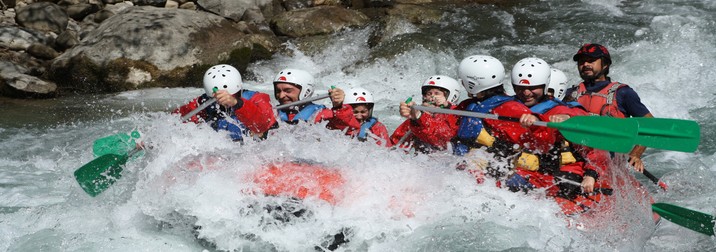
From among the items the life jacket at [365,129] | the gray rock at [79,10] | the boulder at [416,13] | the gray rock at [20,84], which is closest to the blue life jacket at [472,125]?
the life jacket at [365,129]

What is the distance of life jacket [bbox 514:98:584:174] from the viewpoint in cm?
546

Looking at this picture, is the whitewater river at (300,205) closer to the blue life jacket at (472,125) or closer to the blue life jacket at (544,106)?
the blue life jacket at (472,125)

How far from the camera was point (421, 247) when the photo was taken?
17.6 feet

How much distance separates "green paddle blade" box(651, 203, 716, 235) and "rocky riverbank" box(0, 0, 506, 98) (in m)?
6.65

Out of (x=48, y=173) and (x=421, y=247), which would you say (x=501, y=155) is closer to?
(x=421, y=247)

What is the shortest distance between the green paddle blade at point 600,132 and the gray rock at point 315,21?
24.0ft

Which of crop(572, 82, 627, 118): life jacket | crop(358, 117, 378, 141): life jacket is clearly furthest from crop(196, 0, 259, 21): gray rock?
crop(572, 82, 627, 118): life jacket

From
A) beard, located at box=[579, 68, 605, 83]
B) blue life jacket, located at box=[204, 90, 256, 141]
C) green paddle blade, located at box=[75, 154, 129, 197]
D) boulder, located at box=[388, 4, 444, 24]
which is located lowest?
boulder, located at box=[388, 4, 444, 24]

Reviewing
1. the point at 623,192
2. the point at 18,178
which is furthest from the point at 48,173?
the point at 623,192

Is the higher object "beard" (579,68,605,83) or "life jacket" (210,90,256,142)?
"beard" (579,68,605,83)

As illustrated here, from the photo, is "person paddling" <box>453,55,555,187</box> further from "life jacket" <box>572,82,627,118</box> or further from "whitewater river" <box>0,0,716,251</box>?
"life jacket" <box>572,82,627,118</box>

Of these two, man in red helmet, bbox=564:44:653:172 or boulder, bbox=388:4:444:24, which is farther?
boulder, bbox=388:4:444:24

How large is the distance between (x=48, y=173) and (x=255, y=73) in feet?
12.8

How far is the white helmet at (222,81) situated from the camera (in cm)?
614
